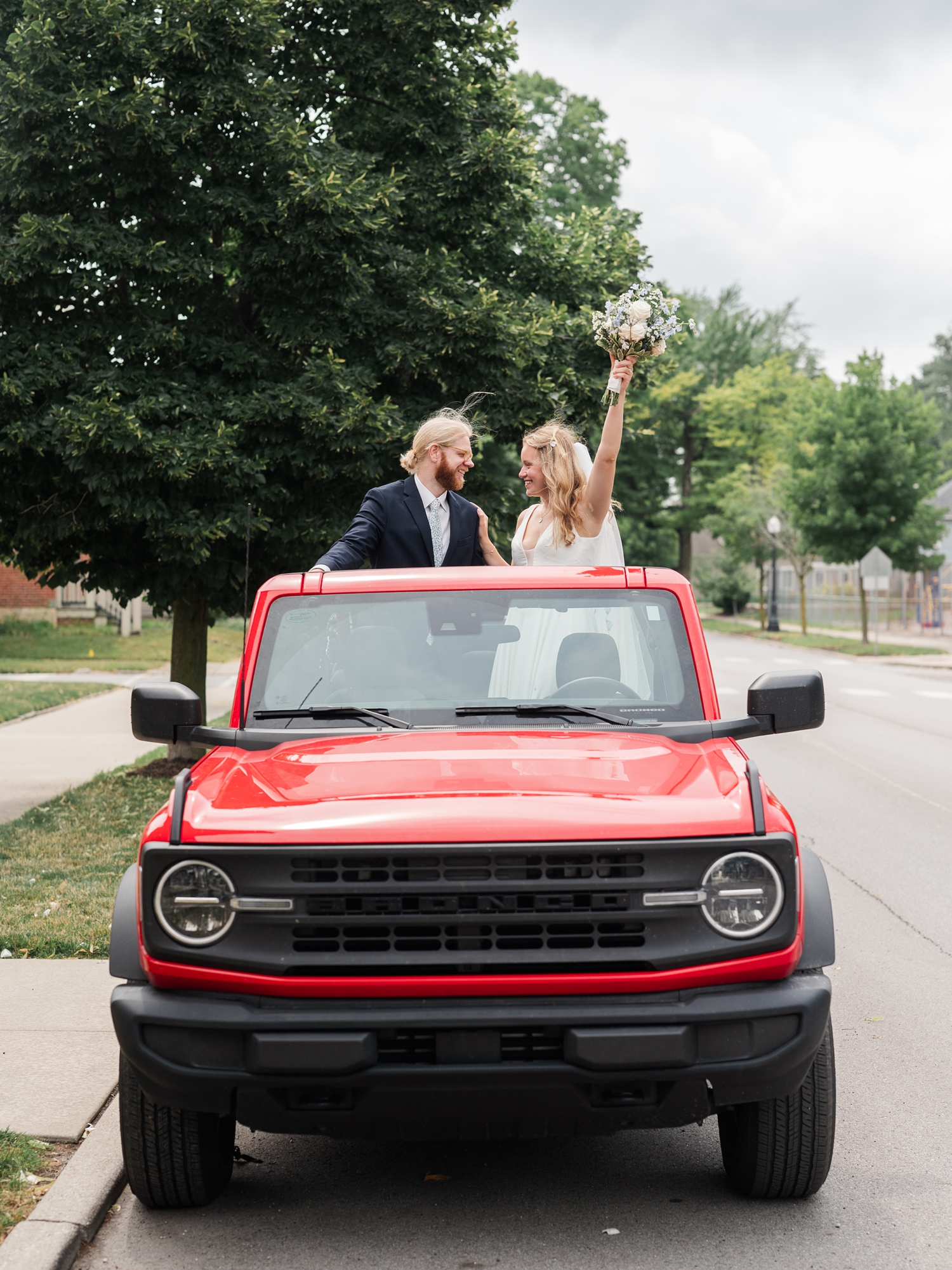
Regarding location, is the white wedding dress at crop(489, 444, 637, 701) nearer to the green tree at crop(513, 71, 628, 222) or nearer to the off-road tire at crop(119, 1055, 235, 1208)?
the off-road tire at crop(119, 1055, 235, 1208)

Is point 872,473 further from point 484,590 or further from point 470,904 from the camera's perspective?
point 470,904

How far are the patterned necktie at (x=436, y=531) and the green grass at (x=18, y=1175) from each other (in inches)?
104

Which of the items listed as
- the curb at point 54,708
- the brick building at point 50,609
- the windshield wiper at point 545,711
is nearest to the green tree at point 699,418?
the brick building at point 50,609

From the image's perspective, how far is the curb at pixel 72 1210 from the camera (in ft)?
11.4

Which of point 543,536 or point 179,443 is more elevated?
point 179,443

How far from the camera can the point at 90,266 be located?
10906mm

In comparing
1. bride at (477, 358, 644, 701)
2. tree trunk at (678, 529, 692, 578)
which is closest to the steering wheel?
bride at (477, 358, 644, 701)

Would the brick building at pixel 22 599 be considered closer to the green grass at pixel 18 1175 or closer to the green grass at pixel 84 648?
the green grass at pixel 84 648

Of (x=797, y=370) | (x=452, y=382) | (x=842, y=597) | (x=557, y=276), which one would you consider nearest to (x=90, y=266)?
(x=452, y=382)

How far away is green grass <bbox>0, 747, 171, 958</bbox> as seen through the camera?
6770mm

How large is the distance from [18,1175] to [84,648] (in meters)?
28.8

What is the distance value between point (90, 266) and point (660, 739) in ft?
27.2

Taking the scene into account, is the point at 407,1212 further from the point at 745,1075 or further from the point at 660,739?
the point at 660,739

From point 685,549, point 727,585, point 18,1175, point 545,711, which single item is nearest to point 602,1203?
point 545,711
